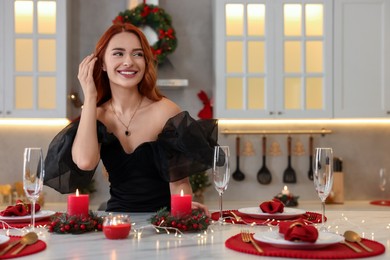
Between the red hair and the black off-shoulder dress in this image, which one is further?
the red hair

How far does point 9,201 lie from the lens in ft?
13.1

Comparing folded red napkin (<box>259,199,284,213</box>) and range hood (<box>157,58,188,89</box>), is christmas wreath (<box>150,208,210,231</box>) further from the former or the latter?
range hood (<box>157,58,188,89</box>)

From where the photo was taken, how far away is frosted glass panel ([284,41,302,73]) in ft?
13.5

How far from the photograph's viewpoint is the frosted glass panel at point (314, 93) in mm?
4105

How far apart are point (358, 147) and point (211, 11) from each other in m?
1.43

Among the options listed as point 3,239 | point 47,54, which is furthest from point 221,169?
point 47,54

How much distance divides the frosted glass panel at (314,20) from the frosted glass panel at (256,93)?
0.46m

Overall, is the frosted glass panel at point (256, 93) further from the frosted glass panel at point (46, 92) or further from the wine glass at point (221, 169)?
the wine glass at point (221, 169)

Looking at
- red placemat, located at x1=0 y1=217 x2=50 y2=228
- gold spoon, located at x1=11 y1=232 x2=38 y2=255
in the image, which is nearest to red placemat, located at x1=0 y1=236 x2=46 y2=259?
gold spoon, located at x1=11 y1=232 x2=38 y2=255

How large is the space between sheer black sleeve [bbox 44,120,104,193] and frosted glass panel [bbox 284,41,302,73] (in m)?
2.16

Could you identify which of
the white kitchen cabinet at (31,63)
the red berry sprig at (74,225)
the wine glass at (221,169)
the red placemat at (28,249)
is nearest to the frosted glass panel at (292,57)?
the white kitchen cabinet at (31,63)

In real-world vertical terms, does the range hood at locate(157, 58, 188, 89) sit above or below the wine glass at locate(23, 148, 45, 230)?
above

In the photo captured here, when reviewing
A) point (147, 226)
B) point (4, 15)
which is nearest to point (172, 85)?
point (4, 15)

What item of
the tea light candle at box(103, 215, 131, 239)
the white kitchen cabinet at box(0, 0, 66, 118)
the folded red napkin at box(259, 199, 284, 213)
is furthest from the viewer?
the white kitchen cabinet at box(0, 0, 66, 118)
